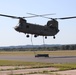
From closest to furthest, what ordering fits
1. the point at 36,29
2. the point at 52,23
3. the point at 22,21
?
the point at 22,21, the point at 36,29, the point at 52,23

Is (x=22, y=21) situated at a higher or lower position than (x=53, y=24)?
higher

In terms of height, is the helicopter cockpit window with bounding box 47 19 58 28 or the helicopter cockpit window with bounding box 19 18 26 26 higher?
the helicopter cockpit window with bounding box 19 18 26 26

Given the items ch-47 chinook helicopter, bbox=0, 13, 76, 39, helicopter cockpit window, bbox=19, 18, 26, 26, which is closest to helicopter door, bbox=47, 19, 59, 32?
ch-47 chinook helicopter, bbox=0, 13, 76, 39

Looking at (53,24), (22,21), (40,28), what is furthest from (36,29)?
(22,21)

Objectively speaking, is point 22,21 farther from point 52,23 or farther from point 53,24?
point 53,24

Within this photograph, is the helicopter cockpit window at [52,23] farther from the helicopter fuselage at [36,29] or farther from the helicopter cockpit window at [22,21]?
the helicopter cockpit window at [22,21]

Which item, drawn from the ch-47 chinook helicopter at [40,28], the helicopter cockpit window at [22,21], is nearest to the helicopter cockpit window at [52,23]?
the ch-47 chinook helicopter at [40,28]

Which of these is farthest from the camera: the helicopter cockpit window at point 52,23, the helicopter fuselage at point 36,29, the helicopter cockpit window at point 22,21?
the helicopter cockpit window at point 52,23

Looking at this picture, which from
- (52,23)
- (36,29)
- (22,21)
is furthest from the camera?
(52,23)

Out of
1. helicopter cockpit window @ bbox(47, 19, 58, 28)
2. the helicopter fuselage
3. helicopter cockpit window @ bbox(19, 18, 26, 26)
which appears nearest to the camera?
helicopter cockpit window @ bbox(19, 18, 26, 26)

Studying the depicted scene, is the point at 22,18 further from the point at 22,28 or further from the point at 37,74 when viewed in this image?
the point at 37,74

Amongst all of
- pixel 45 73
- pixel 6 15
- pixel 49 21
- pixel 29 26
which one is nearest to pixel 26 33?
pixel 29 26

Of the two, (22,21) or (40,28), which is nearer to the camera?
→ (22,21)

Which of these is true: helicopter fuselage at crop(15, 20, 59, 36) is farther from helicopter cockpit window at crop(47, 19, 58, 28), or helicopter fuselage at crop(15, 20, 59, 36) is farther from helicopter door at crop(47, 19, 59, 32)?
helicopter cockpit window at crop(47, 19, 58, 28)
